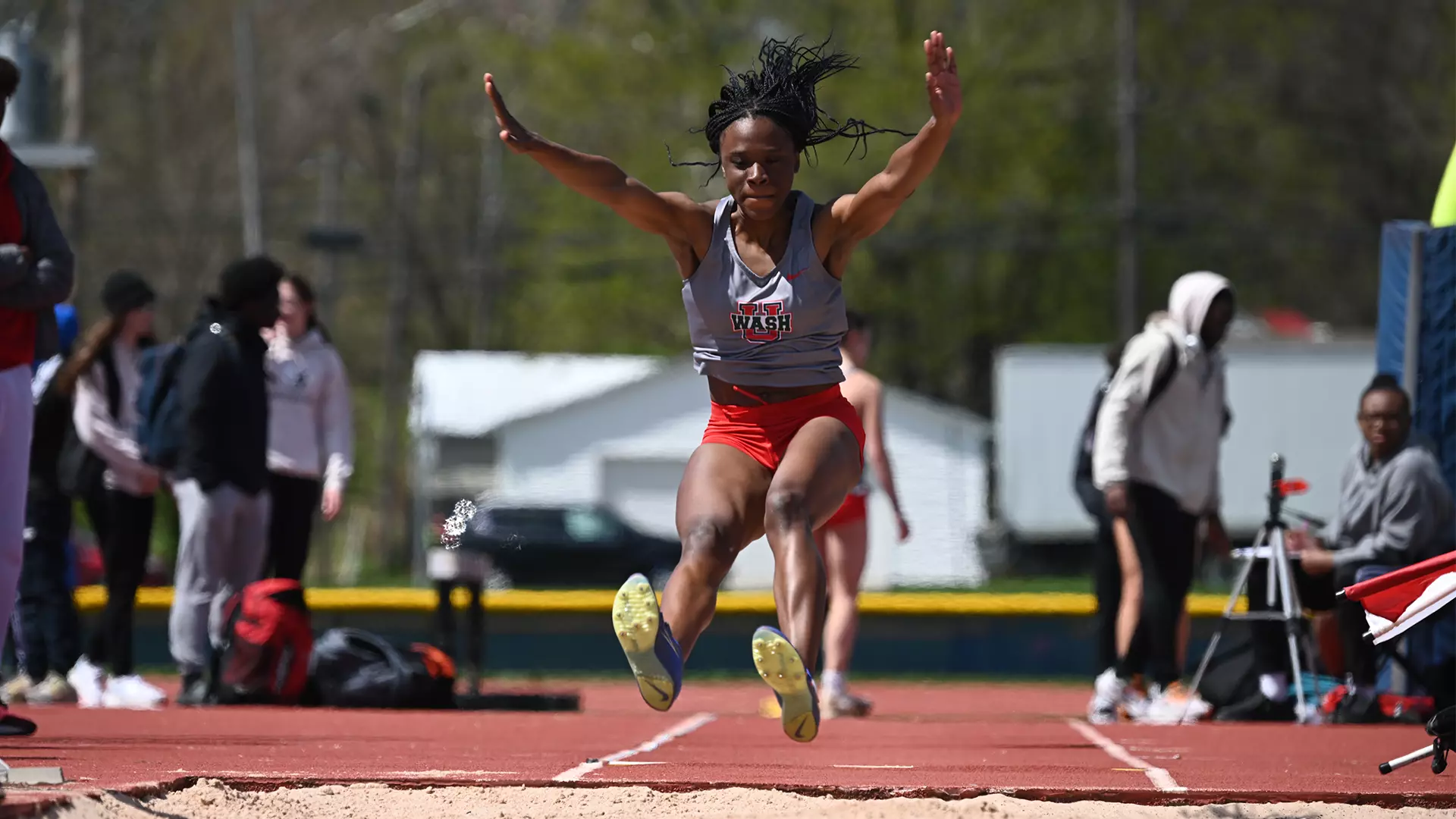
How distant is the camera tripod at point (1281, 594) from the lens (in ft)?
29.5

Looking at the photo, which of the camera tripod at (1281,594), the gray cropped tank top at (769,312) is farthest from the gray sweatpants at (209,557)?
the camera tripod at (1281,594)

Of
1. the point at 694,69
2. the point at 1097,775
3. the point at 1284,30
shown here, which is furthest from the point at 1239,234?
the point at 1097,775

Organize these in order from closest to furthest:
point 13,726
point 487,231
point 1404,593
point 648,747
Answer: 1. point 1404,593
2. point 13,726
3. point 648,747
4. point 487,231

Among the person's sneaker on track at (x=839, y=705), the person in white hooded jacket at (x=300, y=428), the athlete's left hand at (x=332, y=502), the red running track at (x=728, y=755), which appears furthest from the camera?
the person in white hooded jacket at (x=300, y=428)

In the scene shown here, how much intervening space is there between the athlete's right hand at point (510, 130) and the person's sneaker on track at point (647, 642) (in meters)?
1.32

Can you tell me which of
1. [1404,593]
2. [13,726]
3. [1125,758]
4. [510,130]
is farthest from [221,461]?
[1404,593]

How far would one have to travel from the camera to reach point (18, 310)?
6.04 metres

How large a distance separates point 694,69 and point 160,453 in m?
29.2

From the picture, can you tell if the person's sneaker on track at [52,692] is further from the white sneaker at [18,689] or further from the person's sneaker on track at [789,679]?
the person's sneaker on track at [789,679]

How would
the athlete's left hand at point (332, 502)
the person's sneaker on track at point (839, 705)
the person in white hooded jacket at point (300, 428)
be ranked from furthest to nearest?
the person in white hooded jacket at point (300, 428), the athlete's left hand at point (332, 502), the person's sneaker on track at point (839, 705)

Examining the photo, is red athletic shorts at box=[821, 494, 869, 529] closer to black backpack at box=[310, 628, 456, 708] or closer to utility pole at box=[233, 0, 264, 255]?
black backpack at box=[310, 628, 456, 708]

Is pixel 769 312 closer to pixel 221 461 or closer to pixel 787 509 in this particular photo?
pixel 787 509

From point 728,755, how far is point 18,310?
285 cm

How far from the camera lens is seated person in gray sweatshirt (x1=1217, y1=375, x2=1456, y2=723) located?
867cm
